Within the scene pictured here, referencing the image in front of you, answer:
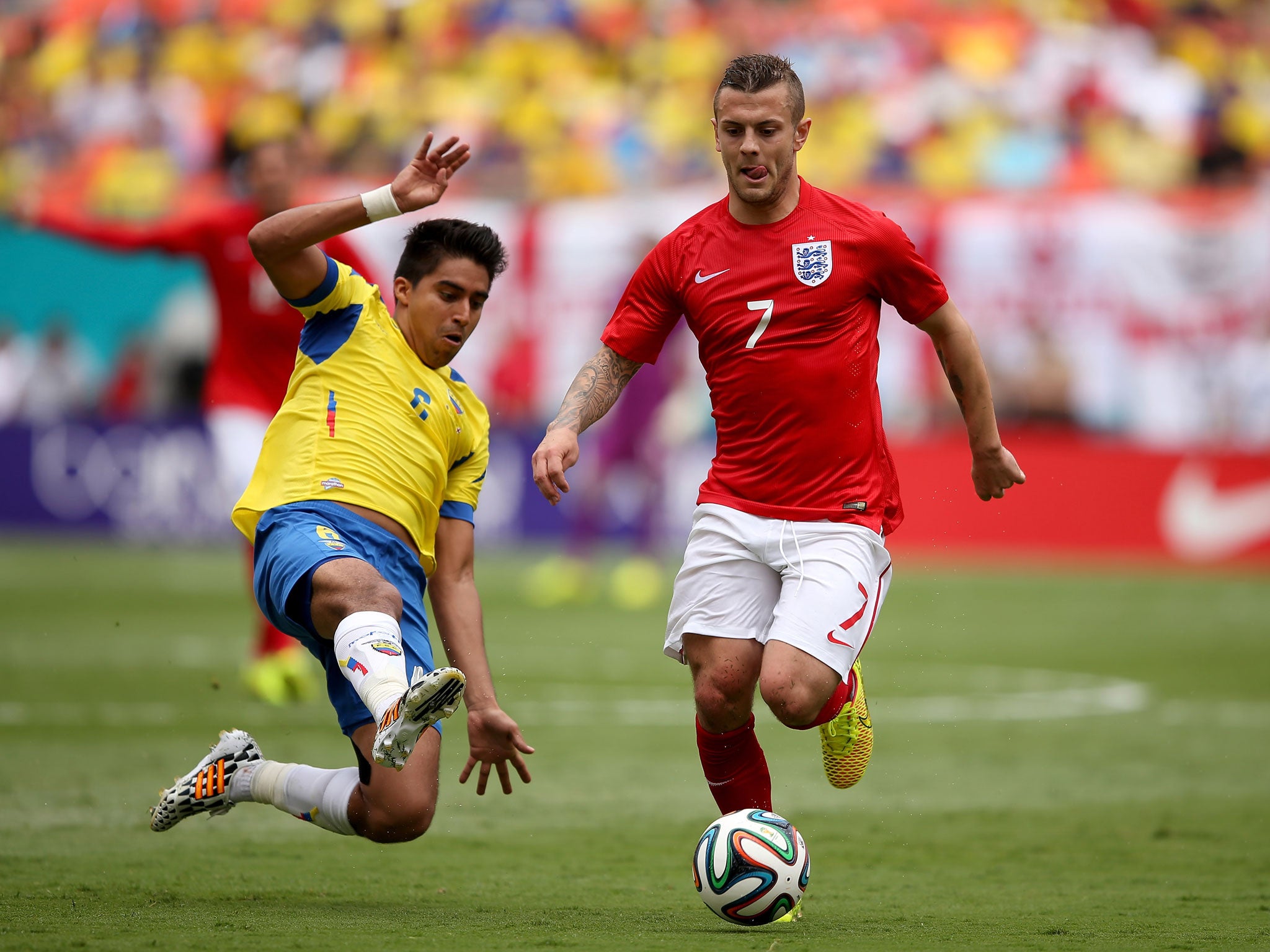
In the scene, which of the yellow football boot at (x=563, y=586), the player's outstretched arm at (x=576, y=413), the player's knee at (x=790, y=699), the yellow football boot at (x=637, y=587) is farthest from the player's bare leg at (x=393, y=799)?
the yellow football boot at (x=637, y=587)

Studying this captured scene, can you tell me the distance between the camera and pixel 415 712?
430cm

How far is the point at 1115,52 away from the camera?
23000mm

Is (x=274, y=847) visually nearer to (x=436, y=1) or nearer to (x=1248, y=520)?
(x=1248, y=520)

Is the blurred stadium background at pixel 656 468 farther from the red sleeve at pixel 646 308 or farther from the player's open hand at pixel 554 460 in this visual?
the red sleeve at pixel 646 308

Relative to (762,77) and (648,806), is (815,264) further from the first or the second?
(648,806)

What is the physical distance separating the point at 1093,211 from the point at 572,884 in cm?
1503

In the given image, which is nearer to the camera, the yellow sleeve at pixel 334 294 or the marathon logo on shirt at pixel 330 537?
the marathon logo on shirt at pixel 330 537

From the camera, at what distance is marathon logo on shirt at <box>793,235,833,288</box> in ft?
17.0

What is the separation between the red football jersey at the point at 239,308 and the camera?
8859 mm

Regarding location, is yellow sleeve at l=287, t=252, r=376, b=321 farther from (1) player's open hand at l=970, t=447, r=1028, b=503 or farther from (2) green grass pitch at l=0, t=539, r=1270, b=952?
(1) player's open hand at l=970, t=447, r=1028, b=503

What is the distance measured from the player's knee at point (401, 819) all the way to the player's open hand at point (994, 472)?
1.94 meters

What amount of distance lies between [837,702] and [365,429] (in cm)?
169

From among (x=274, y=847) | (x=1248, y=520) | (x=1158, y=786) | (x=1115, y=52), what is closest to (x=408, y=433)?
(x=274, y=847)

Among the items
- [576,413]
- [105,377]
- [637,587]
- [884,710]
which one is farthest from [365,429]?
[105,377]
